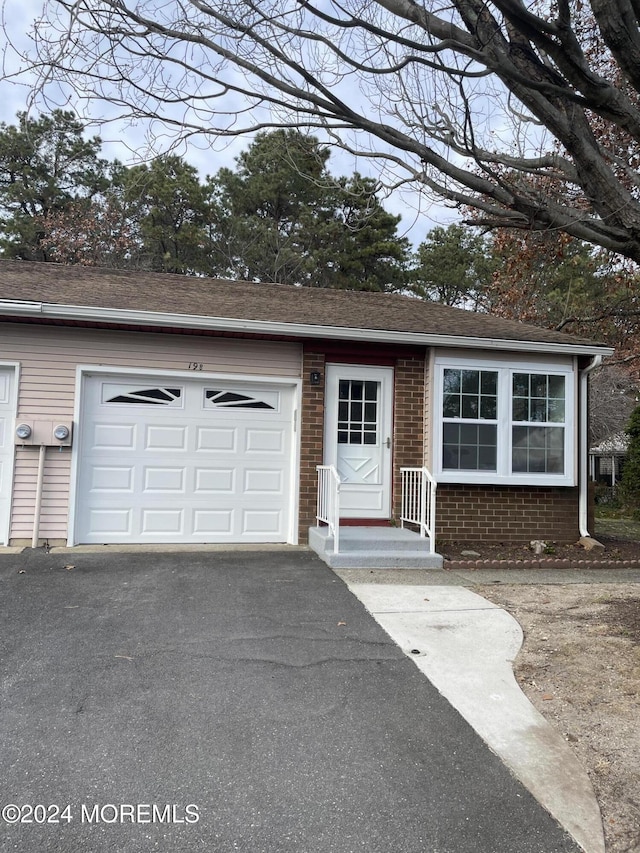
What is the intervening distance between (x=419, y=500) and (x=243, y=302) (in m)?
3.78

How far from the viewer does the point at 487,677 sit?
3658 millimetres

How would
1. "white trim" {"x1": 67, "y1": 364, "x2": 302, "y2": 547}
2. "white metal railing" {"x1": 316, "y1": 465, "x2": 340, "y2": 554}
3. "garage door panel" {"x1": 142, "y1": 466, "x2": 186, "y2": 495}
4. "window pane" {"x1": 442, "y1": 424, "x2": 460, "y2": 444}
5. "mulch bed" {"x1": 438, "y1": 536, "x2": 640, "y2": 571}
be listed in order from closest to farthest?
"white metal railing" {"x1": 316, "y1": 465, "x2": 340, "y2": 554}, "mulch bed" {"x1": 438, "y1": 536, "x2": 640, "y2": 571}, "white trim" {"x1": 67, "y1": 364, "x2": 302, "y2": 547}, "garage door panel" {"x1": 142, "y1": 466, "x2": 186, "y2": 495}, "window pane" {"x1": 442, "y1": 424, "x2": 460, "y2": 444}

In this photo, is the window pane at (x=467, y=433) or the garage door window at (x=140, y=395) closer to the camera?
the garage door window at (x=140, y=395)

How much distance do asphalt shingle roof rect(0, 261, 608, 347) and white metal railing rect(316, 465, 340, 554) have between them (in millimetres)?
1774

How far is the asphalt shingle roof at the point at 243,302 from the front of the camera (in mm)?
7383

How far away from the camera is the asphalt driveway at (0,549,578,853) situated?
7.17 feet

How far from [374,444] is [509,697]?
15.7 ft

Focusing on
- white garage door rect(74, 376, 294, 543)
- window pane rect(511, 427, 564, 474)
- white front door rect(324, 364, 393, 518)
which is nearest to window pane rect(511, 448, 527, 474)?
window pane rect(511, 427, 564, 474)

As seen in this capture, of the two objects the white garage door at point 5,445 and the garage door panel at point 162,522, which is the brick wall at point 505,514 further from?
the white garage door at point 5,445

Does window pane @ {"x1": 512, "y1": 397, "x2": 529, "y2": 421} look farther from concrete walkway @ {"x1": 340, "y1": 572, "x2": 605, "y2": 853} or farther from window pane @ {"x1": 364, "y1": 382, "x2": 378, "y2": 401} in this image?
concrete walkway @ {"x1": 340, "y1": 572, "x2": 605, "y2": 853}

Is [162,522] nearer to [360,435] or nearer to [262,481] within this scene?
[262,481]

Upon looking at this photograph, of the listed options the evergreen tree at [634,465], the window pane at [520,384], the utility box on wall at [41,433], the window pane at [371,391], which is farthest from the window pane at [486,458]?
the evergreen tree at [634,465]

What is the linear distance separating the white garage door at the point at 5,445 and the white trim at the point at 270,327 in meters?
0.84

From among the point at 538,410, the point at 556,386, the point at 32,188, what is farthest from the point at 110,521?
the point at 32,188
